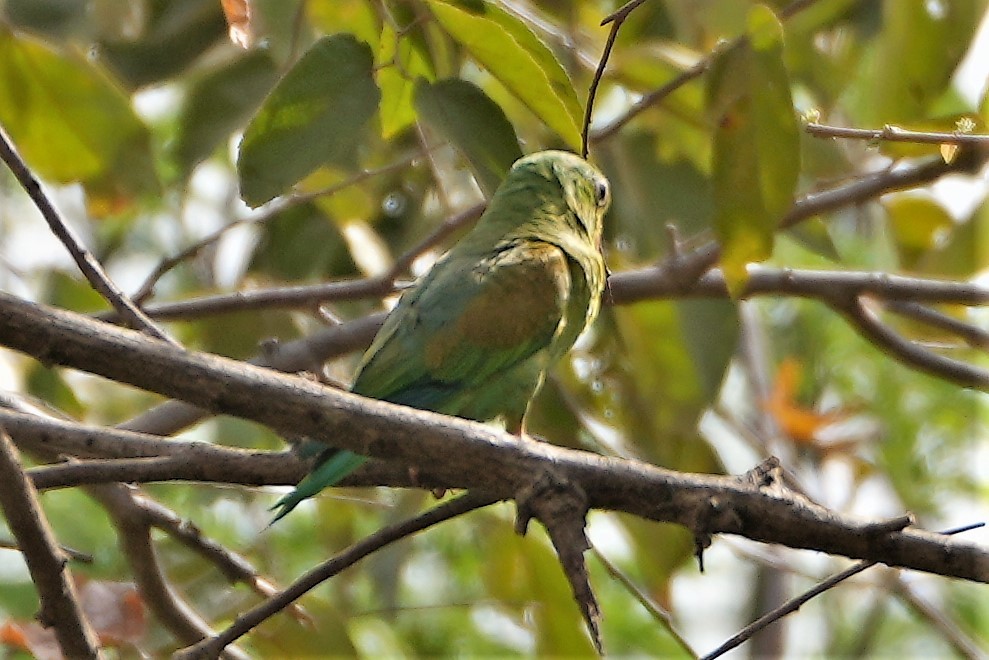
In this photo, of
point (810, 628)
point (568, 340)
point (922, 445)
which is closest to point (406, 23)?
point (568, 340)

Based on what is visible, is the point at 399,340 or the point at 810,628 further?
the point at 810,628

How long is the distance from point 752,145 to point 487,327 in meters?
0.70

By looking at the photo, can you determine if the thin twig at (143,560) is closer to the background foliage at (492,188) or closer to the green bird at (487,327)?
the background foliage at (492,188)

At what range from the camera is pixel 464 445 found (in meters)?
1.61

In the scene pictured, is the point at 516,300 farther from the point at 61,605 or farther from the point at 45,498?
the point at 45,498

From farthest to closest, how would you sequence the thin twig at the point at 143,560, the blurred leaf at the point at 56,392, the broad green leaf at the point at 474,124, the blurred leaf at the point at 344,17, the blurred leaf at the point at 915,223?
the blurred leaf at the point at 915,223
the blurred leaf at the point at 56,392
the blurred leaf at the point at 344,17
the thin twig at the point at 143,560
the broad green leaf at the point at 474,124

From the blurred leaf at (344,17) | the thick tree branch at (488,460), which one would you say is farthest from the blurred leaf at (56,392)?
the thick tree branch at (488,460)

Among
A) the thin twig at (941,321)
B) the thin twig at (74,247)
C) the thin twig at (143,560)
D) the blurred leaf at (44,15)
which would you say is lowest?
the thin twig at (143,560)

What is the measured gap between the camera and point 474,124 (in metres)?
2.23

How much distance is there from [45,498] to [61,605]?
2447 mm

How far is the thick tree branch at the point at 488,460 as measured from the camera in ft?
4.84

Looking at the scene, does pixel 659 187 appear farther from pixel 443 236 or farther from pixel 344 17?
pixel 344 17

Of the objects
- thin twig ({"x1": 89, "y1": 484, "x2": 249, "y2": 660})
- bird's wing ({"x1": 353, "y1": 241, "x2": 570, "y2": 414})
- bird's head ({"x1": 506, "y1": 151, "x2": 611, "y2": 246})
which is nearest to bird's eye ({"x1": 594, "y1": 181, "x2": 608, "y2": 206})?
bird's head ({"x1": 506, "y1": 151, "x2": 611, "y2": 246})

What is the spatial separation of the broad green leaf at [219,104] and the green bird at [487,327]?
2.02 ft
